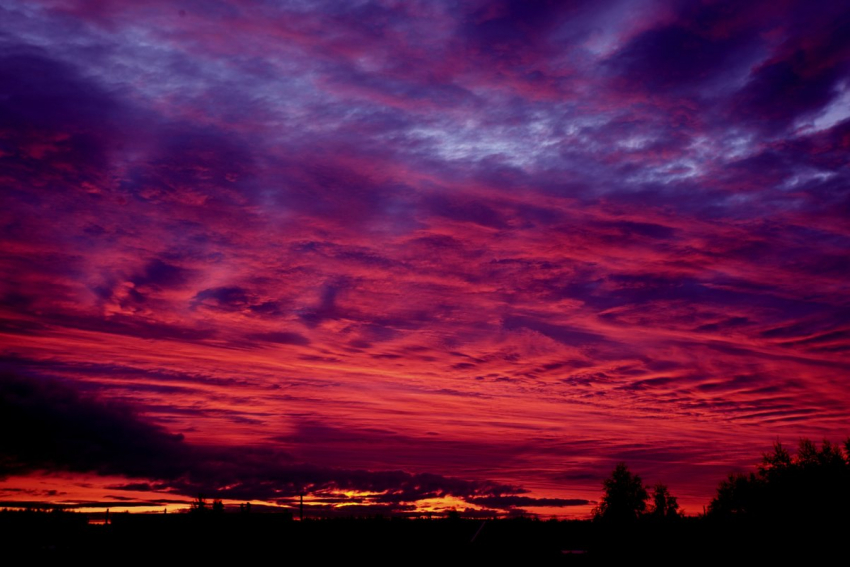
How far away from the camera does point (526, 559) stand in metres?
43.8

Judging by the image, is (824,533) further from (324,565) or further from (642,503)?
(642,503)

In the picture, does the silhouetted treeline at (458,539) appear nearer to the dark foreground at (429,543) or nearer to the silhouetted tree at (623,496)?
the dark foreground at (429,543)

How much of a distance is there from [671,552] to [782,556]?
705 centimetres

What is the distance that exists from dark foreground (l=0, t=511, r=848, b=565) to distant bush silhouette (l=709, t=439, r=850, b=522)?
19.3ft

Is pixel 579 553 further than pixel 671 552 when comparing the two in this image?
No

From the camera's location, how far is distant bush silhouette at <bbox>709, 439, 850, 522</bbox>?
59.7m

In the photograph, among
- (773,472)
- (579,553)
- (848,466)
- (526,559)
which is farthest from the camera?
(773,472)

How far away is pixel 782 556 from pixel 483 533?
66.7ft

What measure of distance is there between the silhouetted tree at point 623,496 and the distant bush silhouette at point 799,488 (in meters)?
16.2

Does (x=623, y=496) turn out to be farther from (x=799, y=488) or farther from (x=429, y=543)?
(x=429, y=543)

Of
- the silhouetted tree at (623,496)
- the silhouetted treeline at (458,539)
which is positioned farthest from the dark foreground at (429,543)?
the silhouetted tree at (623,496)

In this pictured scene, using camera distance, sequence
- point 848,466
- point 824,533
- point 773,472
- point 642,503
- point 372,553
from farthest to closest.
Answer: point 642,503
point 773,472
point 848,466
point 824,533
point 372,553

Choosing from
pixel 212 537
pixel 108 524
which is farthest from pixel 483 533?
pixel 108 524

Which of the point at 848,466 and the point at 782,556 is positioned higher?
the point at 848,466
